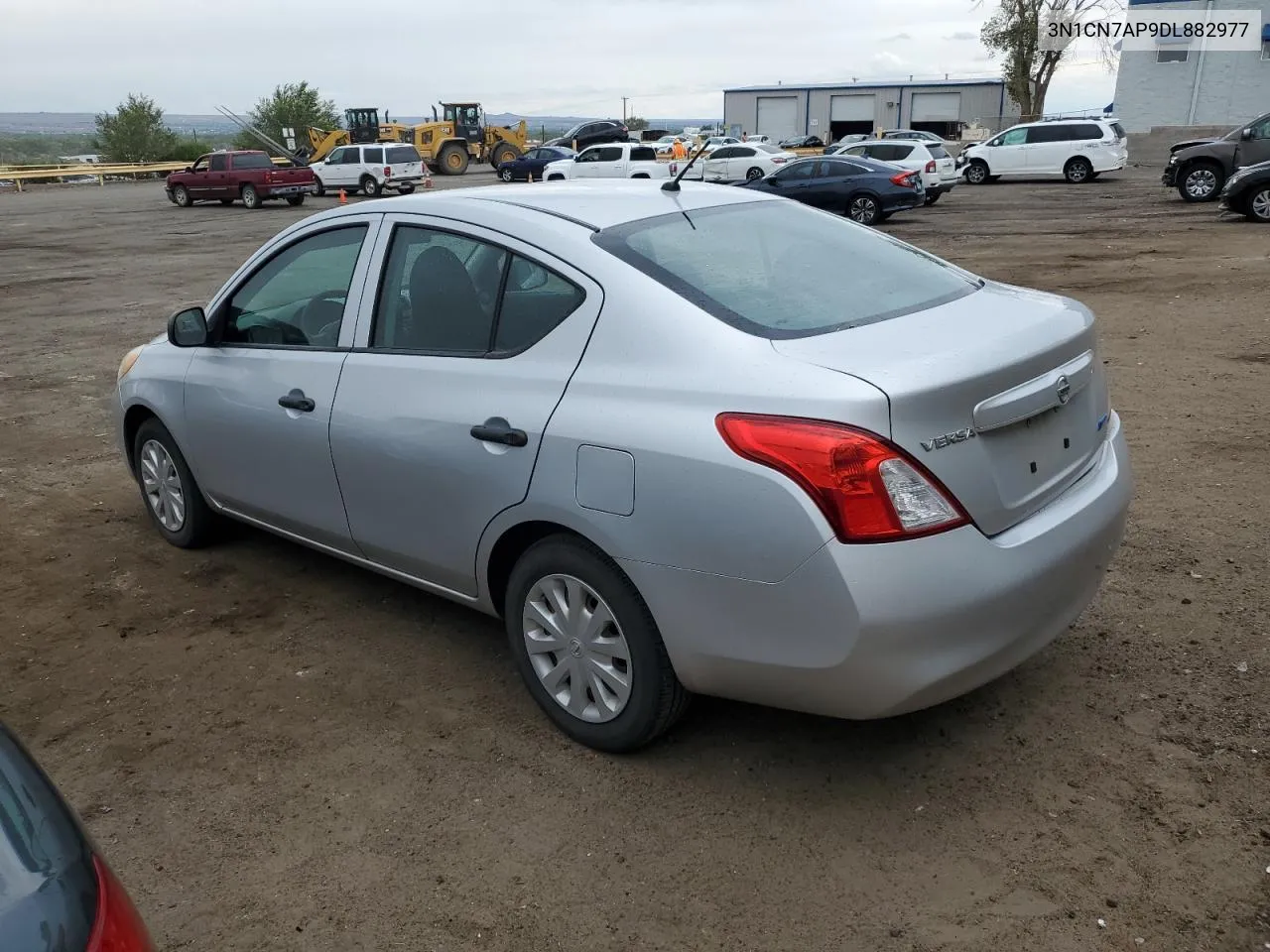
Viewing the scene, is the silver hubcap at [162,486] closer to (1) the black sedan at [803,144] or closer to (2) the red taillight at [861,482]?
(2) the red taillight at [861,482]

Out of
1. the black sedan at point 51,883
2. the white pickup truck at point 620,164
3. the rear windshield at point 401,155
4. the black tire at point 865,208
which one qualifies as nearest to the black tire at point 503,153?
the rear windshield at point 401,155

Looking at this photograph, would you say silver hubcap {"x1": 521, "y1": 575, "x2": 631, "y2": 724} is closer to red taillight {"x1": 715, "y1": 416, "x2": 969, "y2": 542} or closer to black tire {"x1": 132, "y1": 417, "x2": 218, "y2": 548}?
red taillight {"x1": 715, "y1": 416, "x2": 969, "y2": 542}

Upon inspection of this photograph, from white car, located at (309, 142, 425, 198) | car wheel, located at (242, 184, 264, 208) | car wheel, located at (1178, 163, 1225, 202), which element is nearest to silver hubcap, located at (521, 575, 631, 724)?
car wheel, located at (1178, 163, 1225, 202)

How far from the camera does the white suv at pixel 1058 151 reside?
30.5 metres

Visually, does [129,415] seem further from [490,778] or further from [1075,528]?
[1075,528]

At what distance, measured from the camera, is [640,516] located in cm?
286

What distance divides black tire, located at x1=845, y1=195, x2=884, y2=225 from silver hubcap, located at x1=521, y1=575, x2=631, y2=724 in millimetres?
19545

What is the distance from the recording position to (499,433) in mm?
3234

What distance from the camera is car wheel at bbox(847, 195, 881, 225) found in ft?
70.5

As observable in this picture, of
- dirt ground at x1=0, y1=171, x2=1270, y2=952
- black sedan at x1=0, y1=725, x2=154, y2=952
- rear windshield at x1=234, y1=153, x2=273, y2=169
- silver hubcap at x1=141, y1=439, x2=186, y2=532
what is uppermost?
rear windshield at x1=234, y1=153, x2=273, y2=169

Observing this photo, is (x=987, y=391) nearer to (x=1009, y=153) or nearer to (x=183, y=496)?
(x=183, y=496)

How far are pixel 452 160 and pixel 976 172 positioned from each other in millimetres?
22353

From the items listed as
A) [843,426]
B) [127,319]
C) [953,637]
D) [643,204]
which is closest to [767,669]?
[953,637]

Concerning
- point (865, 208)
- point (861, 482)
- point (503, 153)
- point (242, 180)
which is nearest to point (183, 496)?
point (861, 482)
